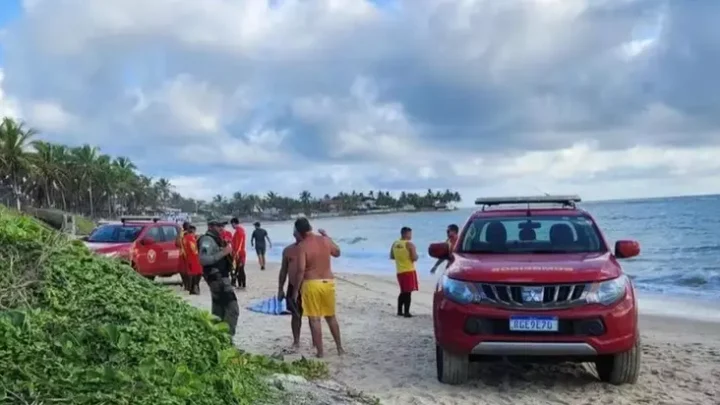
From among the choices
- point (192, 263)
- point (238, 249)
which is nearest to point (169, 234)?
point (238, 249)

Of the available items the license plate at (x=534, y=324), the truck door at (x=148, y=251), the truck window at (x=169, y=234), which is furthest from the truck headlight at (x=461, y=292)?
the truck window at (x=169, y=234)

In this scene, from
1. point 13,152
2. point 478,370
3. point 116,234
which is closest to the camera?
point 478,370

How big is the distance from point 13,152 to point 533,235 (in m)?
53.9

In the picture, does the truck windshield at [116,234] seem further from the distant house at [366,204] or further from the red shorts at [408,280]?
the distant house at [366,204]

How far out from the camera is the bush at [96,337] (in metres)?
3.50

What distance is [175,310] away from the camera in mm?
4582

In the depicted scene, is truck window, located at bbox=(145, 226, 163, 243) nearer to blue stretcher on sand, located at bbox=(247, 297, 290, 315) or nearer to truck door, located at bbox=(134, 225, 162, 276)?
truck door, located at bbox=(134, 225, 162, 276)

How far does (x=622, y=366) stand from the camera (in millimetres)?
6820

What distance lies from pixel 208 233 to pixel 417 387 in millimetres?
3594

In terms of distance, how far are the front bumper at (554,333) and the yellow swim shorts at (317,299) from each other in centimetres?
205

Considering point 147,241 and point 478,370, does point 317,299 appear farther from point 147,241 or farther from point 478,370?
point 147,241

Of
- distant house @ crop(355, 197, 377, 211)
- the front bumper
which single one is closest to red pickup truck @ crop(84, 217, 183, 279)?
the front bumper

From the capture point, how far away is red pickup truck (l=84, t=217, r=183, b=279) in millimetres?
17031

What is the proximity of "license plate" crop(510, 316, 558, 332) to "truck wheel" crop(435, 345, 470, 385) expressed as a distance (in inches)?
27.6
